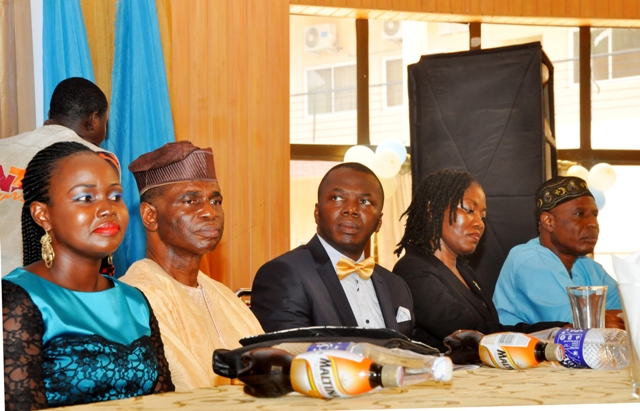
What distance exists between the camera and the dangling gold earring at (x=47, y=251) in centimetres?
171

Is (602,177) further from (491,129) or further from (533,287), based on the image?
(533,287)

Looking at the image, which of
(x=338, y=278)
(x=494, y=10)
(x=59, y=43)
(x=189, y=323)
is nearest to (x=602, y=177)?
(x=494, y=10)

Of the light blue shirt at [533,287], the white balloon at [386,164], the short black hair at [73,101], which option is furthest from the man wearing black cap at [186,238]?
the white balloon at [386,164]

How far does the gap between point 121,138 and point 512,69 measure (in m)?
2.08

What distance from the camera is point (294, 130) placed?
7074 millimetres

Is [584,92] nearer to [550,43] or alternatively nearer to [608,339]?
[550,43]

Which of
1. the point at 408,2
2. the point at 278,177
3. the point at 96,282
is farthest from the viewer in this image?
the point at 408,2

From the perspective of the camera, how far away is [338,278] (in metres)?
2.68

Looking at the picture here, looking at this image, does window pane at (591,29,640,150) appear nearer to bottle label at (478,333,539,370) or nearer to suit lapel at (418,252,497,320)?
suit lapel at (418,252,497,320)

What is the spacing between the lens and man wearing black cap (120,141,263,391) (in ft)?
7.02

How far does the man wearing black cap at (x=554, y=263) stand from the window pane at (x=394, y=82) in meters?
3.67

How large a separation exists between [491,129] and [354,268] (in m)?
1.82

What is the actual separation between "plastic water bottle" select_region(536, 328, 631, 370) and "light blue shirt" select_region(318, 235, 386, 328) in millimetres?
1142

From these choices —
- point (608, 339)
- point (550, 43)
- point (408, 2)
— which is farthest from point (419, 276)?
point (550, 43)
